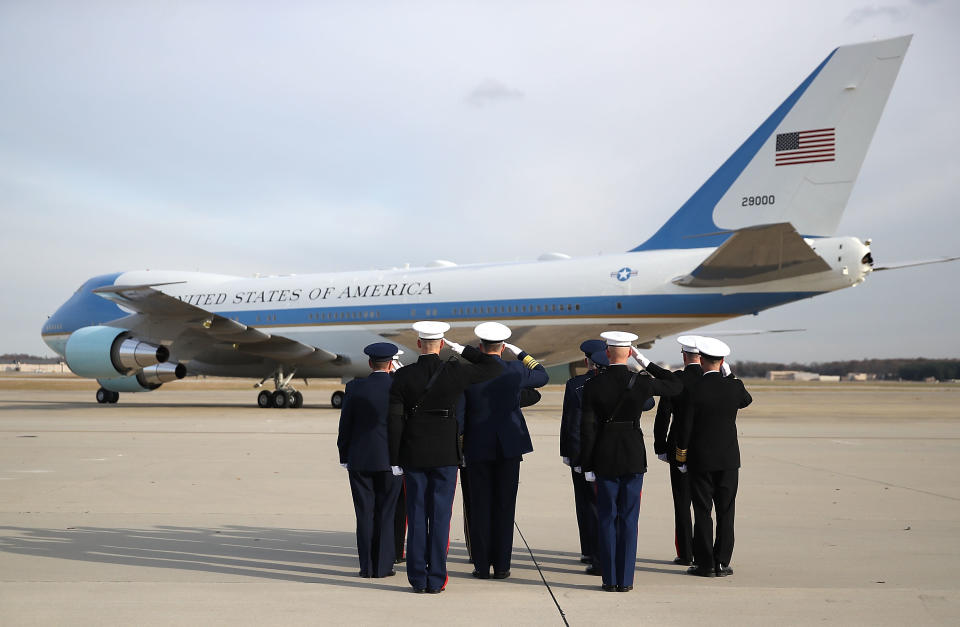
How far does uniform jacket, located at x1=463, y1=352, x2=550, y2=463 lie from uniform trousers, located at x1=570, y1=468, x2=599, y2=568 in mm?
501

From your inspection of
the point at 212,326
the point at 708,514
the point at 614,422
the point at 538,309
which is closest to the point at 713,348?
the point at 614,422

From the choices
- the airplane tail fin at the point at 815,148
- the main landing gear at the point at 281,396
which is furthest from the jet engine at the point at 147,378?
the airplane tail fin at the point at 815,148

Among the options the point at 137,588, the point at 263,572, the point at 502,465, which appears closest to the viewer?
the point at 137,588

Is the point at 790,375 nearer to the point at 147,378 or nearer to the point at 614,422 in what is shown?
the point at 147,378

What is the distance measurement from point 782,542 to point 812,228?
46.4 ft

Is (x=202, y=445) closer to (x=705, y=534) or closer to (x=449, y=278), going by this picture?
(x=705, y=534)

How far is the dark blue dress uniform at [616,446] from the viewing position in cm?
525

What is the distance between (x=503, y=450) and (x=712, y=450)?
1392 millimetres

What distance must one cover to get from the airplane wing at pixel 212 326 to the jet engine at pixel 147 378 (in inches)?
51.7

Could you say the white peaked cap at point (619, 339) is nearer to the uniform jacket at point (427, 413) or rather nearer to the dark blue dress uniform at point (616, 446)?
the dark blue dress uniform at point (616, 446)

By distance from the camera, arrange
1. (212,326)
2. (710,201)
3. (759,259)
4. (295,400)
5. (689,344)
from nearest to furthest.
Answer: (689,344)
(759,259)
(710,201)
(212,326)
(295,400)

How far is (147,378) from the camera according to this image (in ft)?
82.9

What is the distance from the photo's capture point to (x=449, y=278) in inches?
926

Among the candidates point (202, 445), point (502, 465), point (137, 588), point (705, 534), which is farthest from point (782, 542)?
point (202, 445)
